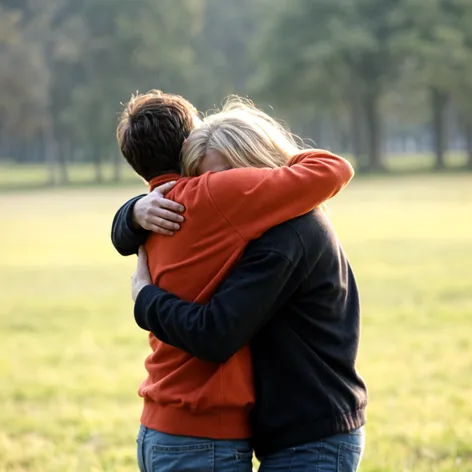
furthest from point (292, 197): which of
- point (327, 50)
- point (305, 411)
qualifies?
point (327, 50)

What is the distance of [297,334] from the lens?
2.15 m

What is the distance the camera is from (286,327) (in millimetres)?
2141

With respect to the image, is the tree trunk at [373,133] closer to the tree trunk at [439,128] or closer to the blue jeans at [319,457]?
the tree trunk at [439,128]

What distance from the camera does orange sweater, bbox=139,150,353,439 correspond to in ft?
6.87

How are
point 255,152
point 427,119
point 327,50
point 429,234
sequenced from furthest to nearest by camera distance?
point 427,119 < point 327,50 < point 429,234 < point 255,152

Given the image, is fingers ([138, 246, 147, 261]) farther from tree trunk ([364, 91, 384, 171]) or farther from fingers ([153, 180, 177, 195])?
tree trunk ([364, 91, 384, 171])

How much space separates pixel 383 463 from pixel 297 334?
92.8 inches

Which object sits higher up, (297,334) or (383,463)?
(297,334)

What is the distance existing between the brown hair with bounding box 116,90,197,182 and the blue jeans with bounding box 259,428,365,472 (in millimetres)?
727

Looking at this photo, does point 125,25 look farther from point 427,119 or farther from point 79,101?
point 427,119

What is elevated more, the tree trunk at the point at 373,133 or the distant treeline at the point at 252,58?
the distant treeline at the point at 252,58

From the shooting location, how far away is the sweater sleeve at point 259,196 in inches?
82.3

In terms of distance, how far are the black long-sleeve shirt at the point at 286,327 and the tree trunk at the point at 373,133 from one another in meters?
47.0

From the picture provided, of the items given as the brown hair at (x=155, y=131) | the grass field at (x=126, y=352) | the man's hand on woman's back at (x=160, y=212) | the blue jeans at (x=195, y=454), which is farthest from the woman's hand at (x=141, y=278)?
the grass field at (x=126, y=352)
